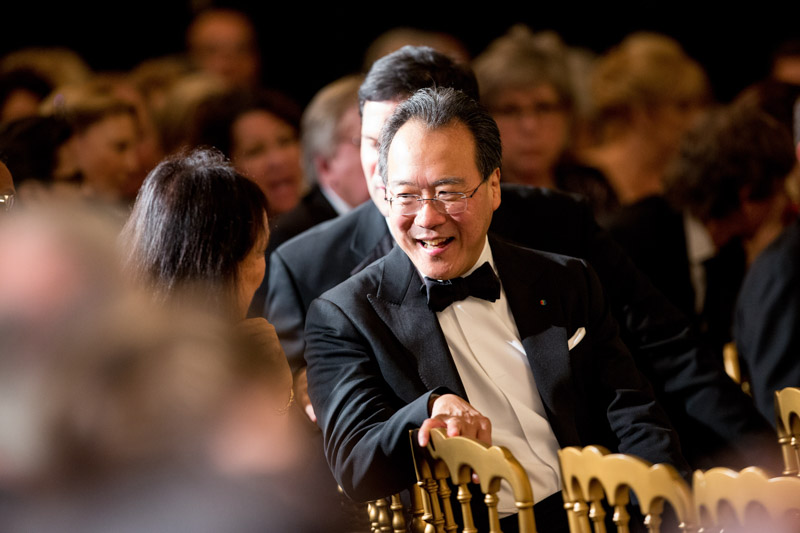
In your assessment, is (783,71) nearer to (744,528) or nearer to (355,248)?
(355,248)

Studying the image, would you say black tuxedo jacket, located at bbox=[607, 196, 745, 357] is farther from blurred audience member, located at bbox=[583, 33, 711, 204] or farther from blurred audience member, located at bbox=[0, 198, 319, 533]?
blurred audience member, located at bbox=[0, 198, 319, 533]

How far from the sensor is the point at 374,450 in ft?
6.37

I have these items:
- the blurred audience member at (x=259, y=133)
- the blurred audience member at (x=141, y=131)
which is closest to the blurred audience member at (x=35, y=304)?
the blurred audience member at (x=141, y=131)

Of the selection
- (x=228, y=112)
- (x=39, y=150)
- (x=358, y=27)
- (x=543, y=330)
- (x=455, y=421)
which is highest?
(x=358, y=27)

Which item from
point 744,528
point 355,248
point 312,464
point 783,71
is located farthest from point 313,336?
point 783,71

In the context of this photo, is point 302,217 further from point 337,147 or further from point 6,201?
point 6,201

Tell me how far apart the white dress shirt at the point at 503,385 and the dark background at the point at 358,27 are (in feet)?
14.3

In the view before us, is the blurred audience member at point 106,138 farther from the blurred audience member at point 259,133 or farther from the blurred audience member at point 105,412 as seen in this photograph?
the blurred audience member at point 105,412

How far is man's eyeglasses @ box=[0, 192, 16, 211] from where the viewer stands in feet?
6.71

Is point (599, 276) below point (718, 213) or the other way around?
below

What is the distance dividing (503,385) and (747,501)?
654mm

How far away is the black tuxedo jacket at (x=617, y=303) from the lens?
258 cm

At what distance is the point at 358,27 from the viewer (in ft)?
20.7

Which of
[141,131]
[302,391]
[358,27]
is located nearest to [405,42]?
[358,27]
